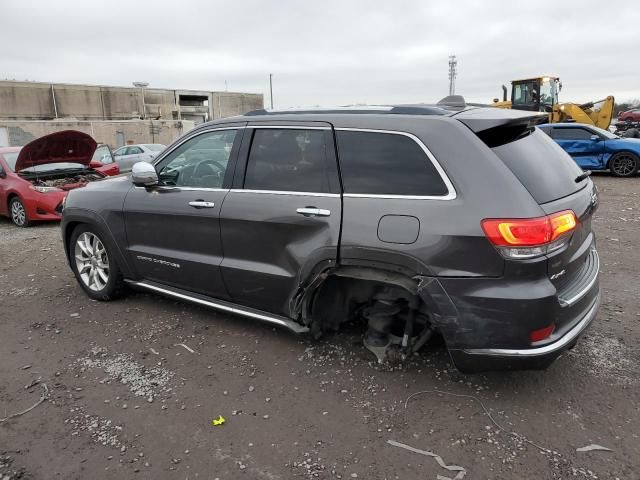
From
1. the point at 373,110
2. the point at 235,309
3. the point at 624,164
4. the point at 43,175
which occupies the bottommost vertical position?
the point at 235,309

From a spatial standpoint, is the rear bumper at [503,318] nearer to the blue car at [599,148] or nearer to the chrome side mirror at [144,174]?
the chrome side mirror at [144,174]

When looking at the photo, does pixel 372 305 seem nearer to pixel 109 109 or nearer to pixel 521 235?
pixel 521 235

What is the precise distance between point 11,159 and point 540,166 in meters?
9.56

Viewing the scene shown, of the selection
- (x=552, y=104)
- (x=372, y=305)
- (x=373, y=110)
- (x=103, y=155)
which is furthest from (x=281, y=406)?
(x=552, y=104)

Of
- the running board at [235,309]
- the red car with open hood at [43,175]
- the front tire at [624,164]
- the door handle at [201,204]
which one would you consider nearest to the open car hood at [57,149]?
the red car with open hood at [43,175]

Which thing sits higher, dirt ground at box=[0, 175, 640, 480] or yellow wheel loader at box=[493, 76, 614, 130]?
yellow wheel loader at box=[493, 76, 614, 130]

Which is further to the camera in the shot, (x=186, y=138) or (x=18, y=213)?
(x=18, y=213)

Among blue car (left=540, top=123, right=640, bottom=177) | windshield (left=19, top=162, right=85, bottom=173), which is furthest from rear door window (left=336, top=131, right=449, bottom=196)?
blue car (left=540, top=123, right=640, bottom=177)

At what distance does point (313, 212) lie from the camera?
3.20m

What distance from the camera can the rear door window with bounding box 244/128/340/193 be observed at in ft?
10.7

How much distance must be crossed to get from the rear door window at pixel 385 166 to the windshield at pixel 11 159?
26.9 feet

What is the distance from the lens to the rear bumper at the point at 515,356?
8.79ft

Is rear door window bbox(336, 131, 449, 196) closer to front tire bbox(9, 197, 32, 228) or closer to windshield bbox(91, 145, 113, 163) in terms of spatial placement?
Answer: front tire bbox(9, 197, 32, 228)

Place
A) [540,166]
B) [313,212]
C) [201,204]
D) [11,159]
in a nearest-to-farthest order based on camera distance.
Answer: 1. [540,166]
2. [313,212]
3. [201,204]
4. [11,159]
